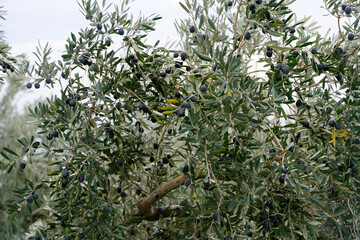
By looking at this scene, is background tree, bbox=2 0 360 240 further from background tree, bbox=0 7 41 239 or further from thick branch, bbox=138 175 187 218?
background tree, bbox=0 7 41 239

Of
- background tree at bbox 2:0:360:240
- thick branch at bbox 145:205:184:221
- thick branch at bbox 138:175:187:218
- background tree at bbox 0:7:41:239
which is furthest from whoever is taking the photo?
background tree at bbox 0:7:41:239

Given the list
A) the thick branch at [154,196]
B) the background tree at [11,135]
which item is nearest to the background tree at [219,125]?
the thick branch at [154,196]

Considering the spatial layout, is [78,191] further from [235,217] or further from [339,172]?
[339,172]

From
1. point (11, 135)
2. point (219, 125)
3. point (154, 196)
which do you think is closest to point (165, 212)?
point (154, 196)

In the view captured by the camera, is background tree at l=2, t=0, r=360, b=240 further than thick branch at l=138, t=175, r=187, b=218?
No

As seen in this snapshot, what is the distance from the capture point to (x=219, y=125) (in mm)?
1067

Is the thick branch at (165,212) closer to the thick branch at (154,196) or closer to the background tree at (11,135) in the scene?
the thick branch at (154,196)

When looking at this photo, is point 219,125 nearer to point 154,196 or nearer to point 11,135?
point 154,196

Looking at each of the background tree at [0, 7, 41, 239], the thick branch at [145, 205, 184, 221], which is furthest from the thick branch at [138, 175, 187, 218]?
the background tree at [0, 7, 41, 239]

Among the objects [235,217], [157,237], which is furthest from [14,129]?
[235,217]

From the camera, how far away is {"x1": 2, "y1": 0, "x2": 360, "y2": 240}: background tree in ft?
3.43

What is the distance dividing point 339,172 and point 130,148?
69 cm

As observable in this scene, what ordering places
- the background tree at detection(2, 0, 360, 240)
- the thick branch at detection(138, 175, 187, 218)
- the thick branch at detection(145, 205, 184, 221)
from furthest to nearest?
the thick branch at detection(145, 205, 184, 221) < the thick branch at detection(138, 175, 187, 218) < the background tree at detection(2, 0, 360, 240)

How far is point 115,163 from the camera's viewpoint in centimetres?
133
